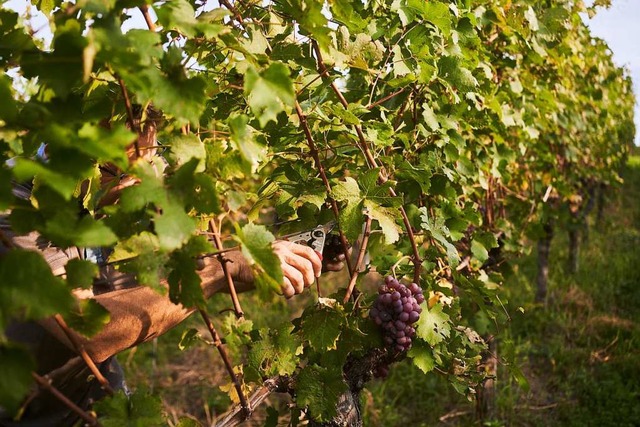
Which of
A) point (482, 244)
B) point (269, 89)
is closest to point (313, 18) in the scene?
point (269, 89)

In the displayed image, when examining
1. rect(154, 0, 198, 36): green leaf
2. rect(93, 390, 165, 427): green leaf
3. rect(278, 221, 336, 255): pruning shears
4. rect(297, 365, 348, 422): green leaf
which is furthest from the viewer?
rect(278, 221, 336, 255): pruning shears

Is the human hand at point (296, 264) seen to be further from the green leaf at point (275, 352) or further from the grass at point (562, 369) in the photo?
the grass at point (562, 369)

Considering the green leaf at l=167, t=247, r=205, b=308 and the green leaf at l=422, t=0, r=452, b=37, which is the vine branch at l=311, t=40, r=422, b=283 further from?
the green leaf at l=167, t=247, r=205, b=308

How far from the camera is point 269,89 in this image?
911 mm

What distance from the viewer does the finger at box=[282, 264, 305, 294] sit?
1387mm

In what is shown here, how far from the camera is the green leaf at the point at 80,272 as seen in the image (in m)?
0.84

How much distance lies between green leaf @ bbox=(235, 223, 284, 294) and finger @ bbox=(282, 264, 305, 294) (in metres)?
0.41

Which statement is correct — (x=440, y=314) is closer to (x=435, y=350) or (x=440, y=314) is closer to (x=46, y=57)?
(x=435, y=350)

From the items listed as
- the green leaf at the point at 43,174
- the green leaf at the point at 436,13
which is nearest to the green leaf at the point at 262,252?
the green leaf at the point at 43,174

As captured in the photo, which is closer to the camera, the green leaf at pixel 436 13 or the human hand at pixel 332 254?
the green leaf at pixel 436 13

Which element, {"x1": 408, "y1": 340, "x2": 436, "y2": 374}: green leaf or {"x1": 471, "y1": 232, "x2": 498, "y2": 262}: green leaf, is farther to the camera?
{"x1": 471, "y1": 232, "x2": 498, "y2": 262}: green leaf

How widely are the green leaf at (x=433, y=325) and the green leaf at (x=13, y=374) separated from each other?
1069mm

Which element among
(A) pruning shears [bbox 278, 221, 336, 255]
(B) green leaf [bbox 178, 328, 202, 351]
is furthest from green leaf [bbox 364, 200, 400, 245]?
(B) green leaf [bbox 178, 328, 202, 351]

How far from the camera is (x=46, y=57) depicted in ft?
2.49
